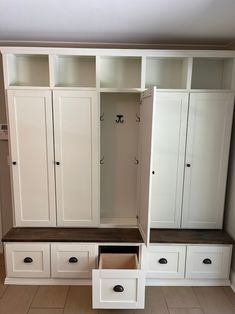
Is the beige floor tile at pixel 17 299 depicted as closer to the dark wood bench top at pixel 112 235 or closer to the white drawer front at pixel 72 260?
the white drawer front at pixel 72 260

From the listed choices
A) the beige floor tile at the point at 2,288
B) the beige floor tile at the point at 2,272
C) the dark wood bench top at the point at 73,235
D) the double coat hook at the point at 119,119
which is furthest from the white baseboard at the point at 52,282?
the double coat hook at the point at 119,119

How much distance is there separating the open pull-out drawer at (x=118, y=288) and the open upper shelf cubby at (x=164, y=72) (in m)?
1.86

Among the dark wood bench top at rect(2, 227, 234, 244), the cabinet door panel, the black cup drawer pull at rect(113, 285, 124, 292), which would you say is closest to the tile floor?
the black cup drawer pull at rect(113, 285, 124, 292)

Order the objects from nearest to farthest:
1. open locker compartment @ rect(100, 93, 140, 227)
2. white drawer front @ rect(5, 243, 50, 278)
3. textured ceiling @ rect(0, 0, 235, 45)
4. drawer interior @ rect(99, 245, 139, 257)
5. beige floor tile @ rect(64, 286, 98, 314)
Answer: textured ceiling @ rect(0, 0, 235, 45), beige floor tile @ rect(64, 286, 98, 314), white drawer front @ rect(5, 243, 50, 278), drawer interior @ rect(99, 245, 139, 257), open locker compartment @ rect(100, 93, 140, 227)

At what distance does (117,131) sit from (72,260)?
1399 mm

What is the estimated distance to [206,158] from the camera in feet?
7.82

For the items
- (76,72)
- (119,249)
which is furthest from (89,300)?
(76,72)

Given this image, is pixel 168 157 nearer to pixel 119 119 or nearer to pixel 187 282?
pixel 119 119

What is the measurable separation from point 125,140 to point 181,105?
72cm

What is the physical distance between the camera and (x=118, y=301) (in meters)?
1.89

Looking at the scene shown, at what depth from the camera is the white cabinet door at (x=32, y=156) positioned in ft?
7.39

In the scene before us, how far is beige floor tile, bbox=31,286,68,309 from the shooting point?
6.67 ft

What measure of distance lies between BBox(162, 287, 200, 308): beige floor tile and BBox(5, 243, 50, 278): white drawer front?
1.16m

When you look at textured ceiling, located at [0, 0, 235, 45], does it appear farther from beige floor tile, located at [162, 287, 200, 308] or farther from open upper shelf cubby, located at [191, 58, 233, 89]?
beige floor tile, located at [162, 287, 200, 308]
